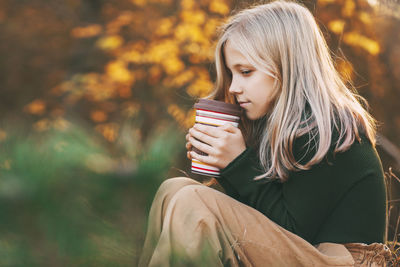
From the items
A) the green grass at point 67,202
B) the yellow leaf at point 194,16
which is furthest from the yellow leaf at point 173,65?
the green grass at point 67,202

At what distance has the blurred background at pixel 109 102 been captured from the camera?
0.37 metres

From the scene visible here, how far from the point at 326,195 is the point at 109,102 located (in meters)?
4.28

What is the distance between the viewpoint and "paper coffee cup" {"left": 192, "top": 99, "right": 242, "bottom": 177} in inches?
55.6

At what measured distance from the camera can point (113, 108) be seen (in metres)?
5.48

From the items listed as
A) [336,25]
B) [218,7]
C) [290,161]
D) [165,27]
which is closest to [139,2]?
[165,27]

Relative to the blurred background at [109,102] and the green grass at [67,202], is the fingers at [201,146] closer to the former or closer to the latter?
the blurred background at [109,102]

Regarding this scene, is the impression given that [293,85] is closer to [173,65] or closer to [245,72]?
[245,72]

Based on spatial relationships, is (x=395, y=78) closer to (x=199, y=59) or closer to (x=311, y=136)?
(x=199, y=59)

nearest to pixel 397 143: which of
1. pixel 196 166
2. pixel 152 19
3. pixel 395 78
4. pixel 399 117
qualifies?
pixel 399 117

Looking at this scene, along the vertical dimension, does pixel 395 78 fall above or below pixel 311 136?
below

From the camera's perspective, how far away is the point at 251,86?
1.57 metres

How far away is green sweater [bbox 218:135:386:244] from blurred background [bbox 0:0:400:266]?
0.73 ft

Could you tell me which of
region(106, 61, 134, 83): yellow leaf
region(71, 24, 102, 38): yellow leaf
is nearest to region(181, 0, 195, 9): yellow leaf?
region(106, 61, 134, 83): yellow leaf

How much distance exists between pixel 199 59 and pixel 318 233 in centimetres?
341
